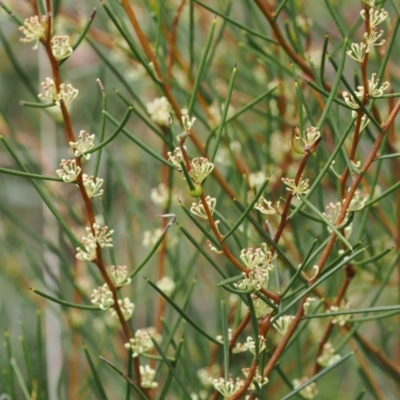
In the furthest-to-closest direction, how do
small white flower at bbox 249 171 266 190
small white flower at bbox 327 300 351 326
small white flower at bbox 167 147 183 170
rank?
1. small white flower at bbox 249 171 266 190
2. small white flower at bbox 327 300 351 326
3. small white flower at bbox 167 147 183 170

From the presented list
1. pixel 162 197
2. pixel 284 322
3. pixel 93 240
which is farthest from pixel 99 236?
pixel 162 197

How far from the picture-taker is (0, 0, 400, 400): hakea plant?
33 cm

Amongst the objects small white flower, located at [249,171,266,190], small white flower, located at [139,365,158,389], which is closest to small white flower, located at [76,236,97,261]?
small white flower, located at [139,365,158,389]

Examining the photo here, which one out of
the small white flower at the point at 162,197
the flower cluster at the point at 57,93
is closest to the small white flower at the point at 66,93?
the flower cluster at the point at 57,93

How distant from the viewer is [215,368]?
551 millimetres

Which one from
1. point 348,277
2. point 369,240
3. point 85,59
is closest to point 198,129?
point 85,59

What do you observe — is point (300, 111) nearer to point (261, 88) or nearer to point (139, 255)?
point (261, 88)

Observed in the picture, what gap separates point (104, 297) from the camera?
365 mm

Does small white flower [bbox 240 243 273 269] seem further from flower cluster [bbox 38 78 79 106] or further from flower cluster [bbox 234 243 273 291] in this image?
flower cluster [bbox 38 78 79 106]

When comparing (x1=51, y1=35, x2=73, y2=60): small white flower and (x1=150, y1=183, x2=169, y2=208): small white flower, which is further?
(x1=150, y1=183, x2=169, y2=208): small white flower

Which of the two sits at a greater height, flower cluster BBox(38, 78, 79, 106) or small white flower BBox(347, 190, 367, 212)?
flower cluster BBox(38, 78, 79, 106)

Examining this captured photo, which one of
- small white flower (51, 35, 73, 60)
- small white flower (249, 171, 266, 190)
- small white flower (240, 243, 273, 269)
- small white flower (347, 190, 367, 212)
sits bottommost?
small white flower (240, 243, 273, 269)

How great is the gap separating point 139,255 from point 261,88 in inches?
25.4

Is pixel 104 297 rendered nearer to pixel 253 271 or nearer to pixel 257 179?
pixel 253 271
